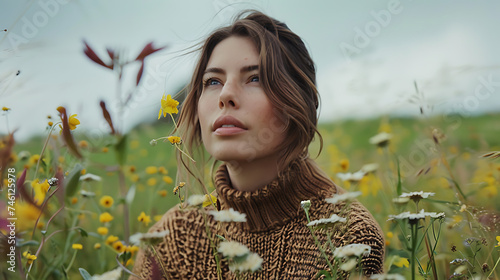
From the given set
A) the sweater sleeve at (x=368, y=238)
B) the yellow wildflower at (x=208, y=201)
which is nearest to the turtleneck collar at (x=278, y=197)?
the sweater sleeve at (x=368, y=238)

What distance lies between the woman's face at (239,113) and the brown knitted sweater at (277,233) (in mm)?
93

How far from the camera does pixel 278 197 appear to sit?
3.73 feet

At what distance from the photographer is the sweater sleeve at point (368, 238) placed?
1010 mm

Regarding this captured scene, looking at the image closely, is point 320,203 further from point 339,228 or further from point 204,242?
point 204,242

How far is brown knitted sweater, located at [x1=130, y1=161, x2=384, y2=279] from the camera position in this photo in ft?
3.47

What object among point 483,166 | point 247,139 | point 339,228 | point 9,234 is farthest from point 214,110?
point 483,166

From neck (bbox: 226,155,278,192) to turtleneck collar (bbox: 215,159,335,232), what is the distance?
0.03m

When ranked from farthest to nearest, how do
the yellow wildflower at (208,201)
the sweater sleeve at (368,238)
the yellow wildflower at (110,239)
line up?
1. the yellow wildflower at (110,239)
2. the sweater sleeve at (368,238)
3. the yellow wildflower at (208,201)

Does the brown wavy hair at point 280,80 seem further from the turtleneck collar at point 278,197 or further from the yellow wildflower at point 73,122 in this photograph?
the yellow wildflower at point 73,122

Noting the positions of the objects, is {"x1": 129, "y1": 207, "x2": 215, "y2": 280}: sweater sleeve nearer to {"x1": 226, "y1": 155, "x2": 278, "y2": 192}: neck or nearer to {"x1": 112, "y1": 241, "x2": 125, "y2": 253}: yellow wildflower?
{"x1": 112, "y1": 241, "x2": 125, "y2": 253}: yellow wildflower

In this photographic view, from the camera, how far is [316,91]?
1.25 meters

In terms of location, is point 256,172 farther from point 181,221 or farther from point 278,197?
point 181,221

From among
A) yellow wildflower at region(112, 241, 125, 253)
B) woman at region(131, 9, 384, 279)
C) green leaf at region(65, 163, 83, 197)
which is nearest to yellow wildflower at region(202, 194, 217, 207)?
woman at region(131, 9, 384, 279)

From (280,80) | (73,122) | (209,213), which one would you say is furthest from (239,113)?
(73,122)
